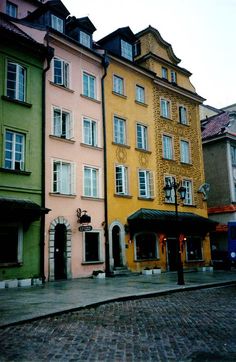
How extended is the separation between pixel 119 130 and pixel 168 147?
5.26 metres

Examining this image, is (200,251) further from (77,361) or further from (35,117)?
(77,361)

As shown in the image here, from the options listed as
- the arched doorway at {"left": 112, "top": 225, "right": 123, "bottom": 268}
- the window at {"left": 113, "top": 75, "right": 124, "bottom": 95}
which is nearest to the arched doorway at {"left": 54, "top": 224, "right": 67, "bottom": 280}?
the arched doorway at {"left": 112, "top": 225, "right": 123, "bottom": 268}

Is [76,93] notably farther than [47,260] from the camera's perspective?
Yes

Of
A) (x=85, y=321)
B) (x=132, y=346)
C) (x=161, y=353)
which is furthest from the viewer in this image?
(x=85, y=321)

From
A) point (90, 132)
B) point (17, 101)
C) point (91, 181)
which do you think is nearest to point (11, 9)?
point (17, 101)

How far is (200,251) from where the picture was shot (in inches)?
1118

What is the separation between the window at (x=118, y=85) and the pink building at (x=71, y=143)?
144 cm

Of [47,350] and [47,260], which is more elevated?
[47,260]

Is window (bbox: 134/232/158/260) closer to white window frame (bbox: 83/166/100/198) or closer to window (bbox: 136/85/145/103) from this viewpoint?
white window frame (bbox: 83/166/100/198)

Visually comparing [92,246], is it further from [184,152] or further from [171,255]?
[184,152]

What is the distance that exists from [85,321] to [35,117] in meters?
13.1

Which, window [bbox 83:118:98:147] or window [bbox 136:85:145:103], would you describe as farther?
window [bbox 136:85:145:103]

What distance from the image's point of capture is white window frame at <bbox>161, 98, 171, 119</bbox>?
28.1m

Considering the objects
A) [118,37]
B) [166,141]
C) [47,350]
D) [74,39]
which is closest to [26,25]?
[74,39]
